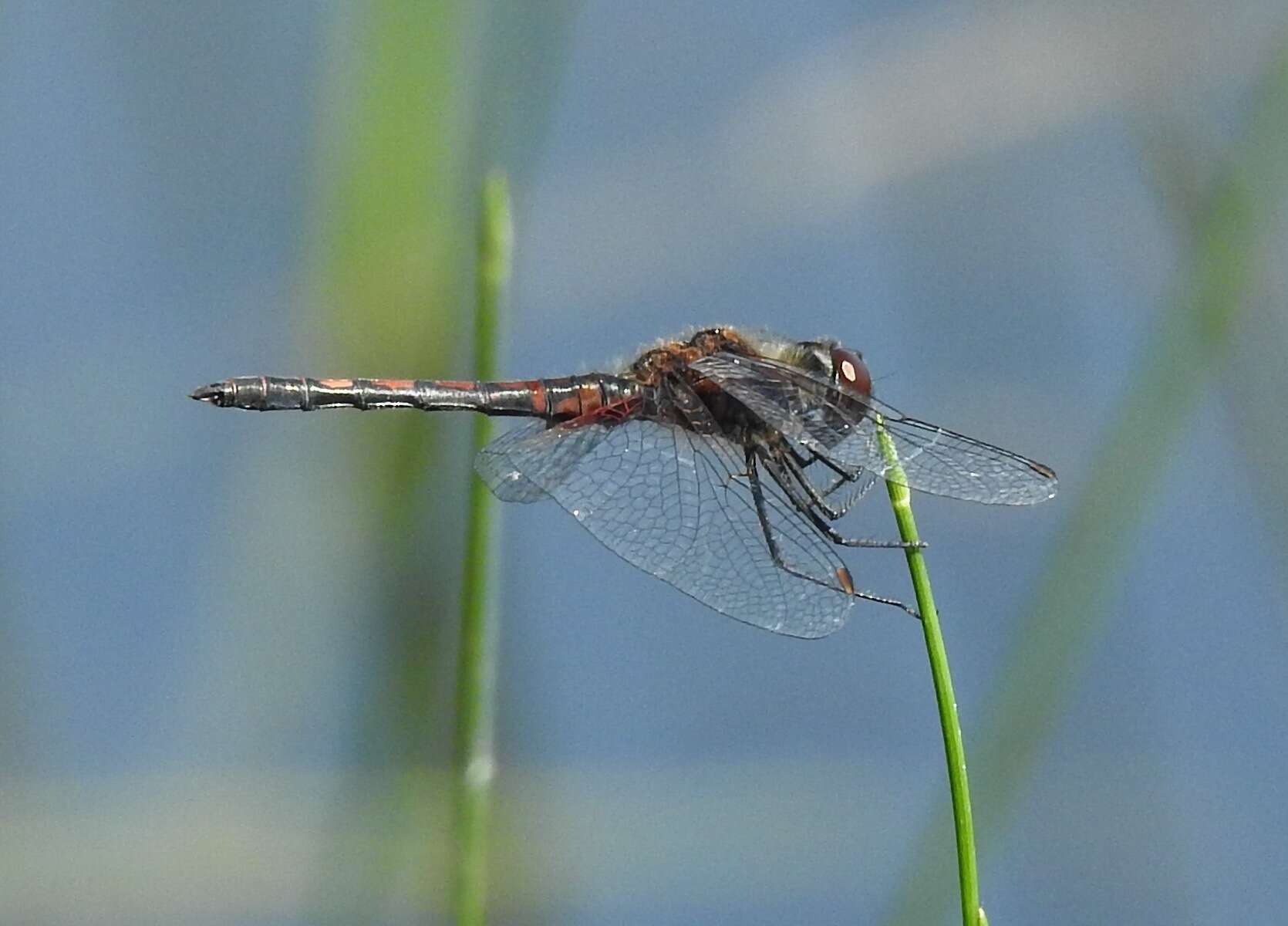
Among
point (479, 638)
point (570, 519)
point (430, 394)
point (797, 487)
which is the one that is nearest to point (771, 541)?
point (797, 487)

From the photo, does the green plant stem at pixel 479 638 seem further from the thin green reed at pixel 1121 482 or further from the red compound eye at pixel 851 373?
the thin green reed at pixel 1121 482

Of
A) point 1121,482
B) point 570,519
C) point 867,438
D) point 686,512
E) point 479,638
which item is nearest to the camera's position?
point 479,638

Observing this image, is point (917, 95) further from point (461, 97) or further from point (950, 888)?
point (950, 888)

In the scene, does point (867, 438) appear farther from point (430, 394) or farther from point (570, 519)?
point (570, 519)

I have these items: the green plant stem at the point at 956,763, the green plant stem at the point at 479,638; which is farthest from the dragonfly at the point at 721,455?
the green plant stem at the point at 956,763

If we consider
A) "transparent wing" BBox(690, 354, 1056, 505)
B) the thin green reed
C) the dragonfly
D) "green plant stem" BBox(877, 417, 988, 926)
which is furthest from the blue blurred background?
"green plant stem" BBox(877, 417, 988, 926)

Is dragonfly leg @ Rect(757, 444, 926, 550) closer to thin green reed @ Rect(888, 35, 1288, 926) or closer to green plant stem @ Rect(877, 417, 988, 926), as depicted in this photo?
thin green reed @ Rect(888, 35, 1288, 926)

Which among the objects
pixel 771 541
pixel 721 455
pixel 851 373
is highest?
pixel 851 373
